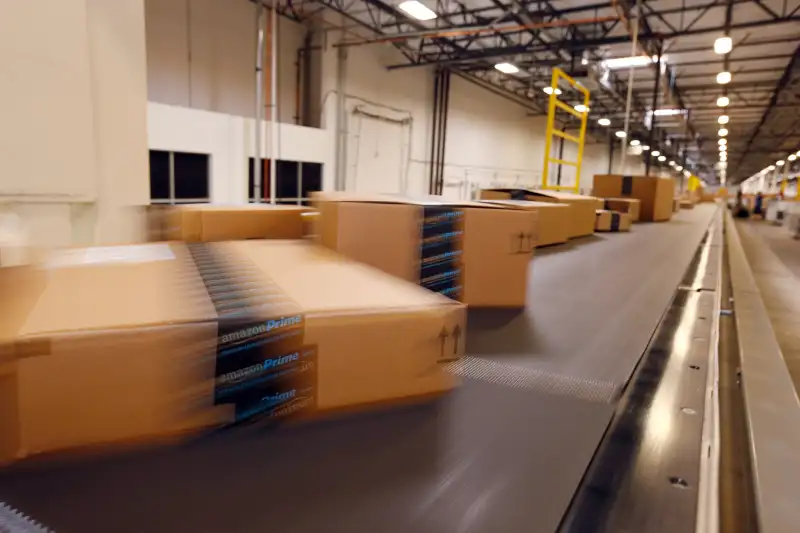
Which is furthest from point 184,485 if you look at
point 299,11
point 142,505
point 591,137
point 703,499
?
point 591,137

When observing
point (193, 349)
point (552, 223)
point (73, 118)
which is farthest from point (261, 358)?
point (552, 223)

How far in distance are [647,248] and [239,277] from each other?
2.19 metres

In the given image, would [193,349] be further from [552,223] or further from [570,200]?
[570,200]

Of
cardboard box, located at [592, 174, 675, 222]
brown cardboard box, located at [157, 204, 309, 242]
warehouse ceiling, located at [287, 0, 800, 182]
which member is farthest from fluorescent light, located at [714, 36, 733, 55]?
brown cardboard box, located at [157, 204, 309, 242]

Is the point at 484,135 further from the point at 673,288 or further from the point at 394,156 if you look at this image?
the point at 673,288

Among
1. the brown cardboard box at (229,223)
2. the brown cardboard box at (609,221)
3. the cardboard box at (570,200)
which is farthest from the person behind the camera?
the brown cardboard box at (609,221)

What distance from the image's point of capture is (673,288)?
138cm

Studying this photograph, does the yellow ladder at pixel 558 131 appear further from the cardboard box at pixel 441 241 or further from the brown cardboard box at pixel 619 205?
the cardboard box at pixel 441 241

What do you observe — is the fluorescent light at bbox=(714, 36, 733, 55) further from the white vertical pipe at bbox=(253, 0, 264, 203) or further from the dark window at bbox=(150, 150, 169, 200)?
the dark window at bbox=(150, 150, 169, 200)

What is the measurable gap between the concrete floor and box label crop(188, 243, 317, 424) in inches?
→ 76.0

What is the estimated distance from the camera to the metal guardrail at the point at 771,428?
1.47ft

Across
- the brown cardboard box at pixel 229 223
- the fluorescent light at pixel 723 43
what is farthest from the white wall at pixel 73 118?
the fluorescent light at pixel 723 43

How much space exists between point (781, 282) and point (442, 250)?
4733mm

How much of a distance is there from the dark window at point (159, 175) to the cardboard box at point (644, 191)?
4.08m
